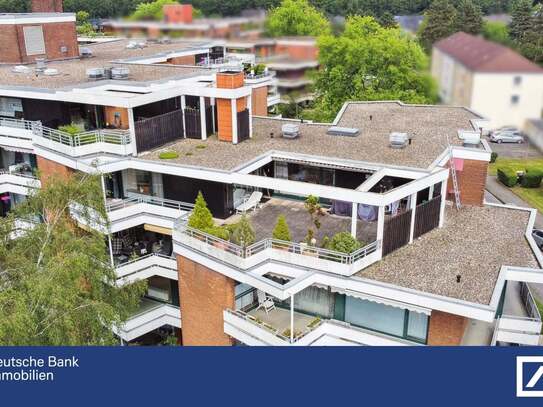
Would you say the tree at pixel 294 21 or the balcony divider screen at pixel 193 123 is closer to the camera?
the balcony divider screen at pixel 193 123

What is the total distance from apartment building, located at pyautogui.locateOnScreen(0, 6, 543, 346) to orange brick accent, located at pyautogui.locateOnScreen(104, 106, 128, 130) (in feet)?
0.26

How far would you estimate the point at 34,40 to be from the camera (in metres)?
40.2

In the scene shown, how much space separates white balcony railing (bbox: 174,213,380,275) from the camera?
19594 mm

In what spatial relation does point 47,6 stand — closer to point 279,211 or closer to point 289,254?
point 279,211

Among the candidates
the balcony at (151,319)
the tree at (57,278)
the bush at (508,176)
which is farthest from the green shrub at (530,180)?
the tree at (57,278)

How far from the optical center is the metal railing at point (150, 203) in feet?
82.4

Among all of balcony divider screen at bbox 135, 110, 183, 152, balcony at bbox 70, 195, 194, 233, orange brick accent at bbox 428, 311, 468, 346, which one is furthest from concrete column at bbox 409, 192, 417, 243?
balcony divider screen at bbox 135, 110, 183, 152

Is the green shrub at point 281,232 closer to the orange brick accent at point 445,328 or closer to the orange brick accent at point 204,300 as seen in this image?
the orange brick accent at point 204,300

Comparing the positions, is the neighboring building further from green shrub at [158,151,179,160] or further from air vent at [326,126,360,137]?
air vent at [326,126,360,137]

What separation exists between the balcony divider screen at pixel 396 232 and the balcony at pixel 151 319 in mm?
11027

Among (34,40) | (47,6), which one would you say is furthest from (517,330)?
(47,6)
